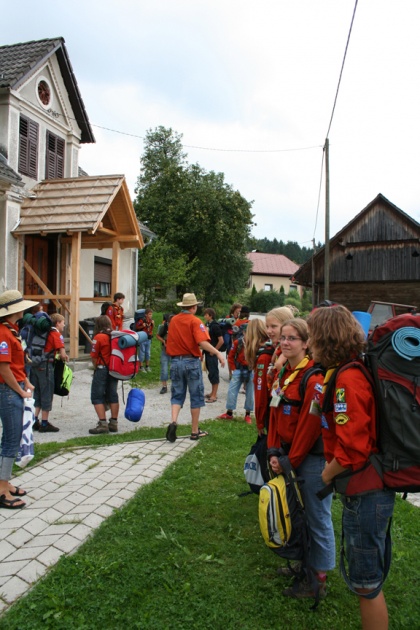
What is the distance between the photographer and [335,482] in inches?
Result: 89.7

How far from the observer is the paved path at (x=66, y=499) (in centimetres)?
319

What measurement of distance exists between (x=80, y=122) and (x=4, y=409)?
538 inches

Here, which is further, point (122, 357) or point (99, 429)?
point (99, 429)

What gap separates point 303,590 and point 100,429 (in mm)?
4508

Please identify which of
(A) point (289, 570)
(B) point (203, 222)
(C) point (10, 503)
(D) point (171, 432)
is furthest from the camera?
(B) point (203, 222)

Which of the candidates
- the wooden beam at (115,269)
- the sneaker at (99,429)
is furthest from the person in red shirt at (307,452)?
the wooden beam at (115,269)

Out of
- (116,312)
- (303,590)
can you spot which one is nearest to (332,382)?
(303,590)

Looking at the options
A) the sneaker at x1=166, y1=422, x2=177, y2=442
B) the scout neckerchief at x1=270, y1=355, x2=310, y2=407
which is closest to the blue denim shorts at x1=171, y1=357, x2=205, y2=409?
the sneaker at x1=166, y1=422, x2=177, y2=442

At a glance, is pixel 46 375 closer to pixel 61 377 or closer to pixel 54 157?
pixel 61 377

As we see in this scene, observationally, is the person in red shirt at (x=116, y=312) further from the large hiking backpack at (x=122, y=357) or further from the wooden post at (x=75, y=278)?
the large hiking backpack at (x=122, y=357)

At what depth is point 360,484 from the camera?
7.20 ft

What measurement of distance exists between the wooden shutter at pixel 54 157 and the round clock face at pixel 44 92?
0.91 meters

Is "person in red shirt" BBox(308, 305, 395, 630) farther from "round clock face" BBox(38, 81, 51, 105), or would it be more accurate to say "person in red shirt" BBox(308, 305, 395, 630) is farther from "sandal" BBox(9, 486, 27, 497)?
"round clock face" BBox(38, 81, 51, 105)

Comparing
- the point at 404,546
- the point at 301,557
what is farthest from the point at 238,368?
the point at 301,557
